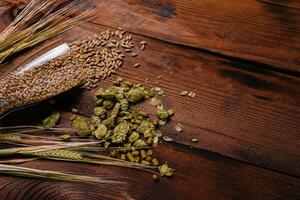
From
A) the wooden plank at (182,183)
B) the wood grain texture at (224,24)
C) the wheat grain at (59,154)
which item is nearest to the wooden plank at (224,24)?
the wood grain texture at (224,24)

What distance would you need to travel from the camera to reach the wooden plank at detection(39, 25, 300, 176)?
1.46 m

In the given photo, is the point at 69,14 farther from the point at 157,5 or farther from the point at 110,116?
the point at 110,116

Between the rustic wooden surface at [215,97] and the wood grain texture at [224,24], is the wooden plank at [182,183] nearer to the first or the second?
the rustic wooden surface at [215,97]

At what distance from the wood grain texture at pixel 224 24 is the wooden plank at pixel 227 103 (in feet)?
0.15

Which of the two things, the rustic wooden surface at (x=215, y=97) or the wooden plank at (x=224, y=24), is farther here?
the wooden plank at (x=224, y=24)

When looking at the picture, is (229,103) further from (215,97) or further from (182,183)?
(182,183)

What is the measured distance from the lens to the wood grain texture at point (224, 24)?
1.59 m

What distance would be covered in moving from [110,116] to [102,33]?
0.31 meters

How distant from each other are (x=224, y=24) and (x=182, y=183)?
55 cm

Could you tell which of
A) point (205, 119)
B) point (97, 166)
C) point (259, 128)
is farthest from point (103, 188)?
point (259, 128)

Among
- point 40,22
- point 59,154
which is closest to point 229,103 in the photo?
point 59,154

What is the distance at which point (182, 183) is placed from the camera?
4.80 ft

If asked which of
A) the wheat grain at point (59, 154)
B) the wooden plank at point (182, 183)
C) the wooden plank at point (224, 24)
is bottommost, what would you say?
the wooden plank at point (182, 183)

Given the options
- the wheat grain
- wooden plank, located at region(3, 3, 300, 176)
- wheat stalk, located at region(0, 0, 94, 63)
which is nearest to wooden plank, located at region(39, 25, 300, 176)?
wooden plank, located at region(3, 3, 300, 176)
